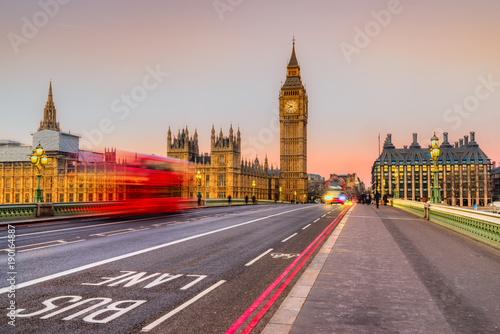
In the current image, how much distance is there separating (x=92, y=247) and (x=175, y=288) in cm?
636

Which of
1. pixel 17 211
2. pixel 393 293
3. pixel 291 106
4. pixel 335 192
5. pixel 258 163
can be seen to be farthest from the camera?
pixel 291 106

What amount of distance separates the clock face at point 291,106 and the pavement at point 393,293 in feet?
457

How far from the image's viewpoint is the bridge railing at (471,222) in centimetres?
1344

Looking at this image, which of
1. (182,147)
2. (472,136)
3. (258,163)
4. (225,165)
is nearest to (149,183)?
(225,165)

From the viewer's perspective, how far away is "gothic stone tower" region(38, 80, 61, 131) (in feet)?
415

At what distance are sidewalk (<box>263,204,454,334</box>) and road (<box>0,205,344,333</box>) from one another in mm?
408

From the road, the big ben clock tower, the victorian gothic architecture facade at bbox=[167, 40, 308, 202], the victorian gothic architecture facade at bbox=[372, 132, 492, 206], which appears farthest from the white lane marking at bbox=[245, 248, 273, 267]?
the victorian gothic architecture facade at bbox=[372, 132, 492, 206]

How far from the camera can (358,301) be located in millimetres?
6695

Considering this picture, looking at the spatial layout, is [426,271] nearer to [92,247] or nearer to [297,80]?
[92,247]

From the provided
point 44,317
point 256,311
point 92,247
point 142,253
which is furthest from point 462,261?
point 92,247

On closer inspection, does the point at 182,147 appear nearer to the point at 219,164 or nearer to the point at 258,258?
the point at 219,164

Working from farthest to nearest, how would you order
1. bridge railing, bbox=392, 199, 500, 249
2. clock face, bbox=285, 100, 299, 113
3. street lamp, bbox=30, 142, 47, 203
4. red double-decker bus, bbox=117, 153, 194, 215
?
clock face, bbox=285, 100, 299, 113 < street lamp, bbox=30, 142, 47, 203 < red double-decker bus, bbox=117, 153, 194, 215 < bridge railing, bbox=392, 199, 500, 249

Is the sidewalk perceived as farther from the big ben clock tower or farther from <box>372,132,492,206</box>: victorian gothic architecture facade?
<box>372,132,492,206</box>: victorian gothic architecture facade

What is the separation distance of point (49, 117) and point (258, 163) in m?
Answer: 71.2
